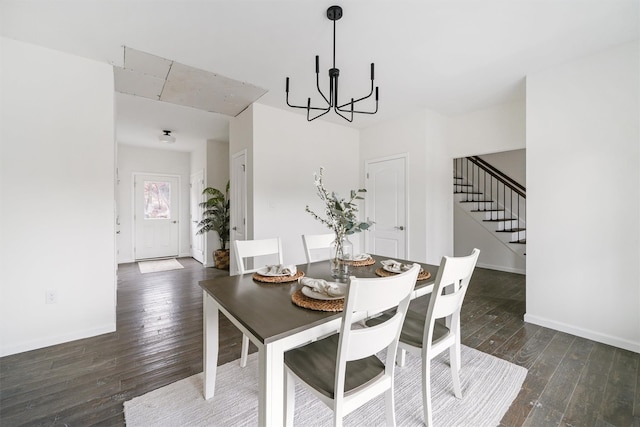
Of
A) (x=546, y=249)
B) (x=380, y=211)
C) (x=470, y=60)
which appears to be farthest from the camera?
(x=380, y=211)

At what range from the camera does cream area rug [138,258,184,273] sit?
5074 millimetres

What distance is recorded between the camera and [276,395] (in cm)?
103

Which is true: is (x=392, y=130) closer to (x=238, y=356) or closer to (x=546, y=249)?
(x=546, y=249)

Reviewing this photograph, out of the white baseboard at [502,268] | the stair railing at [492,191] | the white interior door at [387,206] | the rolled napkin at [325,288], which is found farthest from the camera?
the stair railing at [492,191]

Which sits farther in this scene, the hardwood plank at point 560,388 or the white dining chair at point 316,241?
the white dining chair at point 316,241

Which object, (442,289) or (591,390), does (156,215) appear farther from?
(591,390)

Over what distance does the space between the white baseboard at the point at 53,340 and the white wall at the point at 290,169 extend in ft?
5.66

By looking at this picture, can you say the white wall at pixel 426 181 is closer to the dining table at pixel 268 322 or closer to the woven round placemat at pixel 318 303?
the dining table at pixel 268 322

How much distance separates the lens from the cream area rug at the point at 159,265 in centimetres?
507

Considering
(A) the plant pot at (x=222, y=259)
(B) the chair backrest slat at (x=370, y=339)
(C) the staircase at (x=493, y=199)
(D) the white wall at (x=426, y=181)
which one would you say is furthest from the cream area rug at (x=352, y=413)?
(C) the staircase at (x=493, y=199)

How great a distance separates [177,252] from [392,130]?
5.53 metres

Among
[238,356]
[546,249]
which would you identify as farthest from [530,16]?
[238,356]

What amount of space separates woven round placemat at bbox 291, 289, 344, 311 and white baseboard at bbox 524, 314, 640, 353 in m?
2.60

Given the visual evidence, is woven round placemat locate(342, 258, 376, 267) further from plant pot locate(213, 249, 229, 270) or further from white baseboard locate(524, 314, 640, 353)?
plant pot locate(213, 249, 229, 270)
